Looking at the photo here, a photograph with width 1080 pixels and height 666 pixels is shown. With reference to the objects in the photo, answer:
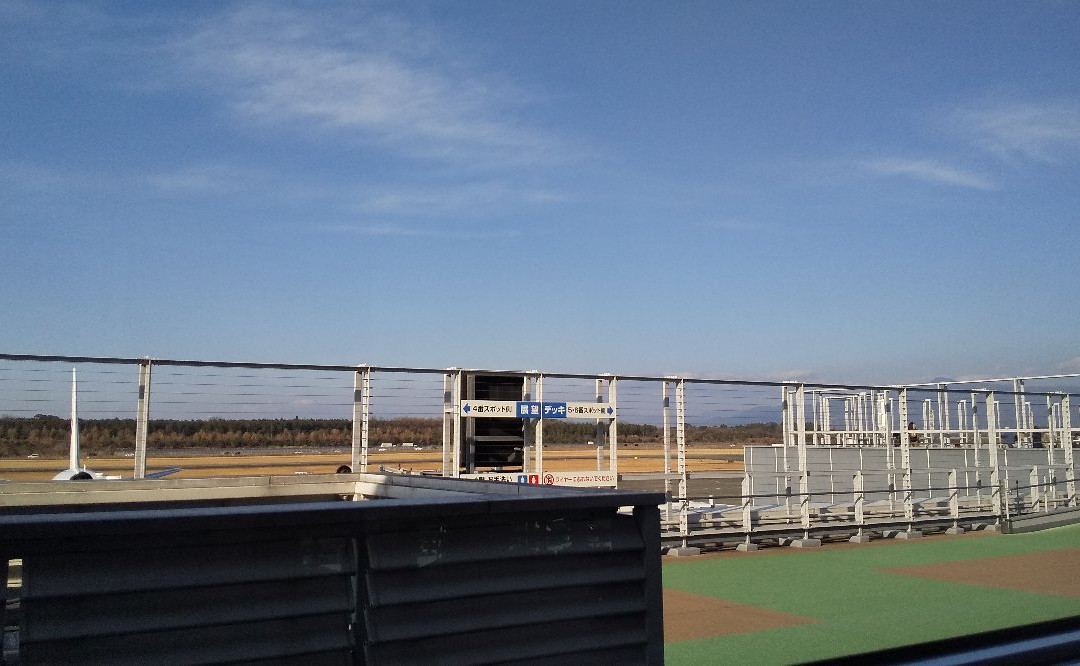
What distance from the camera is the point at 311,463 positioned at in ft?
26.5

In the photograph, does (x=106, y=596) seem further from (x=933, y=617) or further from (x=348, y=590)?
(x=933, y=617)

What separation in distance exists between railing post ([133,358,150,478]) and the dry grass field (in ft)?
0.25

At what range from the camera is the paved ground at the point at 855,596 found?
554 cm

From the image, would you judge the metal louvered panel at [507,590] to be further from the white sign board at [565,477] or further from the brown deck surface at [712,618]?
the white sign board at [565,477]

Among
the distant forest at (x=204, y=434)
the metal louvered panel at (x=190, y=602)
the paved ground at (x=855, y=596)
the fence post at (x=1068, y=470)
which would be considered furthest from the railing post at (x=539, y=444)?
the fence post at (x=1068, y=470)

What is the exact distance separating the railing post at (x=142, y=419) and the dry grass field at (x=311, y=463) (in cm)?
8

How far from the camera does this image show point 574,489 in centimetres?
210

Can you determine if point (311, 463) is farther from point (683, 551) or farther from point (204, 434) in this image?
point (683, 551)

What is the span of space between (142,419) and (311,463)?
1452mm

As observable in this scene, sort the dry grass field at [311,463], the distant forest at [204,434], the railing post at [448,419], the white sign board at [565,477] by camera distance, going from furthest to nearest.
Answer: the white sign board at [565,477] < the railing post at [448,419] < the distant forest at [204,434] < the dry grass field at [311,463]

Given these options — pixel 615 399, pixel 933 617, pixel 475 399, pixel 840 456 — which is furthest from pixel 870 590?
pixel 840 456

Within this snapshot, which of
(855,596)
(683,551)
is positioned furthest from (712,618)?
(683,551)

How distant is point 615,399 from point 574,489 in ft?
28.4

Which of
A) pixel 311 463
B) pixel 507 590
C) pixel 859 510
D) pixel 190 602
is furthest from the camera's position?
pixel 859 510
